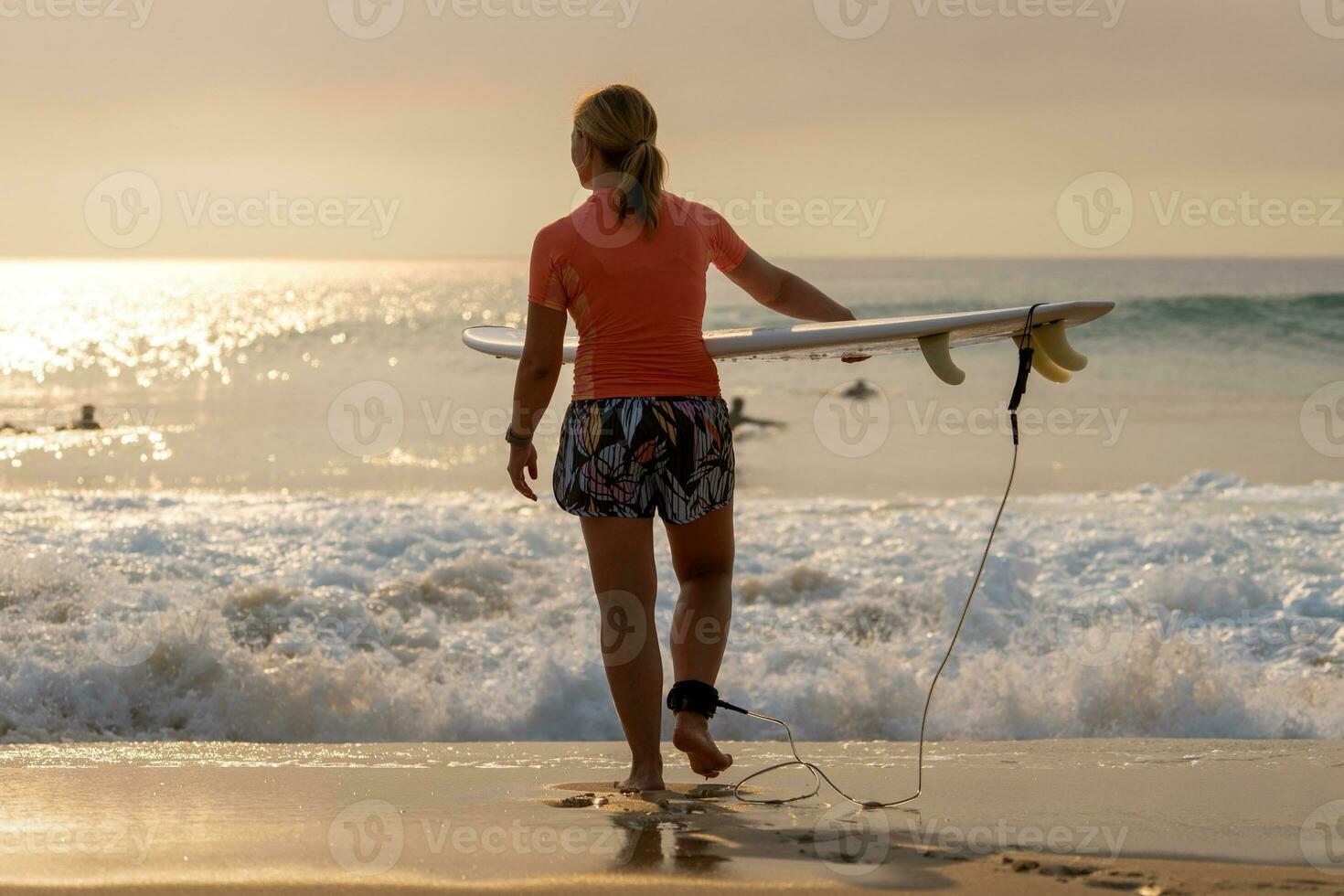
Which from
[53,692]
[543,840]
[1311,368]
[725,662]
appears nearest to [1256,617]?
[725,662]

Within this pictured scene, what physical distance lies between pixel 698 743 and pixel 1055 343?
1162mm

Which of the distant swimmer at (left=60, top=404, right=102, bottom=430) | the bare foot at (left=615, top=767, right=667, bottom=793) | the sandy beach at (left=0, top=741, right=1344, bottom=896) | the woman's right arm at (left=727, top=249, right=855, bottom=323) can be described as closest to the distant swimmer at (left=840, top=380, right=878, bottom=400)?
the distant swimmer at (left=60, top=404, right=102, bottom=430)

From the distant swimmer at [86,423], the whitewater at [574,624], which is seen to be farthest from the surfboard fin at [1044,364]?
the distant swimmer at [86,423]

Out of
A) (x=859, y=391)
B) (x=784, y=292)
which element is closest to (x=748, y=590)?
(x=784, y=292)

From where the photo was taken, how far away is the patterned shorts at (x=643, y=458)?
2.83 meters

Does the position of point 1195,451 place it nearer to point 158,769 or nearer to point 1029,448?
point 1029,448

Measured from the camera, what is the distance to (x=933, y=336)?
9.87ft

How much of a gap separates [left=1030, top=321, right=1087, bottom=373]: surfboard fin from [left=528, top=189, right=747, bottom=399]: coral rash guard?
2.36ft

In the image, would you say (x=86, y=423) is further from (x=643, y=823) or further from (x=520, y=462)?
(x=643, y=823)

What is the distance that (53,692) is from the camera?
15.8 feet

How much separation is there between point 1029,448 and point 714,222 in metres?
10.2

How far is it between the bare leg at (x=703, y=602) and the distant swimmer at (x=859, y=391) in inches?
616

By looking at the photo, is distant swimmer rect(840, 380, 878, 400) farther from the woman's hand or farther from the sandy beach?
the woman's hand

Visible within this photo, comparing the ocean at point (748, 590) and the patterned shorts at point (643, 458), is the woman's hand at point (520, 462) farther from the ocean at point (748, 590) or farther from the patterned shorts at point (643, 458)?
the ocean at point (748, 590)
